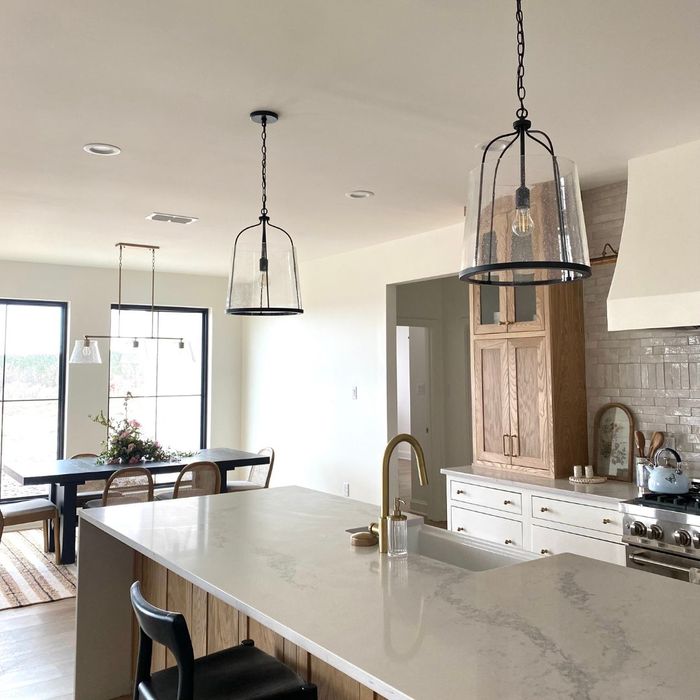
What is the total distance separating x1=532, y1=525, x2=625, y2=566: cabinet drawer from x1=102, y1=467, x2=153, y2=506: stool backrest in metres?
2.99

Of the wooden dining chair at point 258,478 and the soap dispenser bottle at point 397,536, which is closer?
the soap dispenser bottle at point 397,536

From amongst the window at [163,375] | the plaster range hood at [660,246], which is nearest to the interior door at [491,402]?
the plaster range hood at [660,246]

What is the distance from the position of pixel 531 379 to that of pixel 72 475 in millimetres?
3583

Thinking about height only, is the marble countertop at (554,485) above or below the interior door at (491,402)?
below

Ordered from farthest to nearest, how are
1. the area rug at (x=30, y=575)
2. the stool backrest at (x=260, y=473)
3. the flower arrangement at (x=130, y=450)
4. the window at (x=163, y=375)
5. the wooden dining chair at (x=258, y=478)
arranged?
the window at (x=163, y=375) → the stool backrest at (x=260, y=473) → the wooden dining chair at (x=258, y=478) → the flower arrangement at (x=130, y=450) → the area rug at (x=30, y=575)

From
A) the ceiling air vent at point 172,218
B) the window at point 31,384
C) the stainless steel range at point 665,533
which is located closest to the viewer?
the stainless steel range at point 665,533

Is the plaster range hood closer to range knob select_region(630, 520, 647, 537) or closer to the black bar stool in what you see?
range knob select_region(630, 520, 647, 537)

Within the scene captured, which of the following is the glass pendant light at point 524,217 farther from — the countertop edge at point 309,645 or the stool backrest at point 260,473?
the stool backrest at point 260,473

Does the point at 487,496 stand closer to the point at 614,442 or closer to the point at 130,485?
the point at 614,442

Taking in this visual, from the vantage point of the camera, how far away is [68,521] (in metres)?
5.31

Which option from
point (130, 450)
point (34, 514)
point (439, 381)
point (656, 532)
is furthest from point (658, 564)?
point (34, 514)

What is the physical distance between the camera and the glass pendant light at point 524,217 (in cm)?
150

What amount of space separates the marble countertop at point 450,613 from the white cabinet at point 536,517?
4.94 feet

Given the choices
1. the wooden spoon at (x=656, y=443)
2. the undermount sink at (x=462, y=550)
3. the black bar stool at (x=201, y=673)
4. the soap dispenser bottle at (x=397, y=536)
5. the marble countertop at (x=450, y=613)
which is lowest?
the black bar stool at (x=201, y=673)
